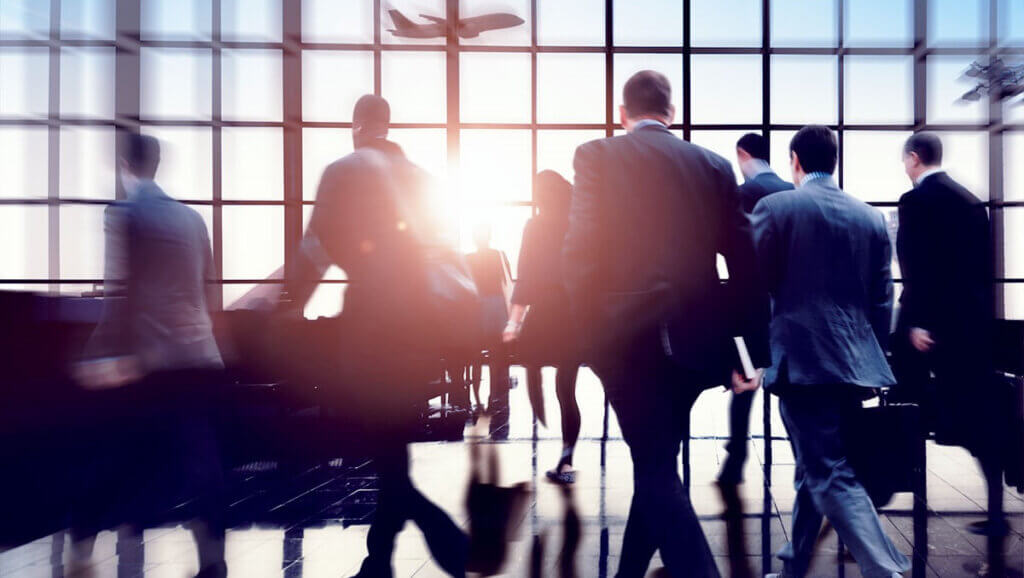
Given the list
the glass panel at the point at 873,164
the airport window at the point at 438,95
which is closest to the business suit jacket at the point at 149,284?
the airport window at the point at 438,95

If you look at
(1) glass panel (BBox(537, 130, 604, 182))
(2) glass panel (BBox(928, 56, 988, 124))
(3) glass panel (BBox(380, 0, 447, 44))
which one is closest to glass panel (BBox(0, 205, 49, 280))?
(3) glass panel (BBox(380, 0, 447, 44))

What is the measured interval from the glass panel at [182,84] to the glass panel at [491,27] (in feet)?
9.03

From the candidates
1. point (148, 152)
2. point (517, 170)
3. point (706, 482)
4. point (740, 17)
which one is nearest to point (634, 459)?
point (148, 152)

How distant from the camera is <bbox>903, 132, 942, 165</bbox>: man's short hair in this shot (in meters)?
3.47

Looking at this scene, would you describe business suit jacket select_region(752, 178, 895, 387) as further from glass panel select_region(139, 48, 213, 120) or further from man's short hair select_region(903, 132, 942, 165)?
glass panel select_region(139, 48, 213, 120)

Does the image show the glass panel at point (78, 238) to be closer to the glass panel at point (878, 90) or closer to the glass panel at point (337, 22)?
the glass panel at point (337, 22)

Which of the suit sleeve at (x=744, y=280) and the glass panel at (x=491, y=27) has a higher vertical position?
the glass panel at (x=491, y=27)

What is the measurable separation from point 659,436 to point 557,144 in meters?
7.06

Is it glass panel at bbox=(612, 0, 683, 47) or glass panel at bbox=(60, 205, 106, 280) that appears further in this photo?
glass panel at bbox=(60, 205, 106, 280)

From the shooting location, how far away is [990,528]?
A: 3.56m

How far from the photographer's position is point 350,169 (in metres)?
2.48

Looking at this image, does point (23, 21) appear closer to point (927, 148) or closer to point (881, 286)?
point (927, 148)

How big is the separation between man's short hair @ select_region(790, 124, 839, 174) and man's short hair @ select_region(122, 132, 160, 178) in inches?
83.4

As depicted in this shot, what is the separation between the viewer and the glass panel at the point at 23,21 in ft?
30.2
